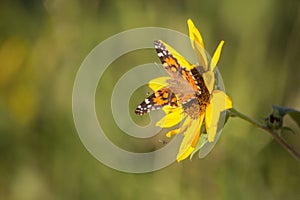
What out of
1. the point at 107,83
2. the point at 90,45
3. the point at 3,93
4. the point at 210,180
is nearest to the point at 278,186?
the point at 210,180

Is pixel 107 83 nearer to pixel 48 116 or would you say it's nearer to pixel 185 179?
pixel 48 116

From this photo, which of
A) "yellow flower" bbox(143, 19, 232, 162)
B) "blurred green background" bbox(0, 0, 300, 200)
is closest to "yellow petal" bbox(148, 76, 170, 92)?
"yellow flower" bbox(143, 19, 232, 162)

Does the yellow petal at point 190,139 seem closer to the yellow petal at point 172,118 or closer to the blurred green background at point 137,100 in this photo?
the yellow petal at point 172,118

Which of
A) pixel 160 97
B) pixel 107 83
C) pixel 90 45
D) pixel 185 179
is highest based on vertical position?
pixel 90 45

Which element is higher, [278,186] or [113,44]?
[113,44]

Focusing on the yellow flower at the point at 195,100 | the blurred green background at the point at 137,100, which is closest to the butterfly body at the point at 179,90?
the yellow flower at the point at 195,100

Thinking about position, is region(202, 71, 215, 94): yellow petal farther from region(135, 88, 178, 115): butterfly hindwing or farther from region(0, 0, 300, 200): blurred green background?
region(0, 0, 300, 200): blurred green background

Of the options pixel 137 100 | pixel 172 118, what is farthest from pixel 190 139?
pixel 137 100
